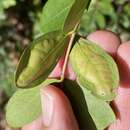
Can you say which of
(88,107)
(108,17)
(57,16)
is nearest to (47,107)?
(88,107)

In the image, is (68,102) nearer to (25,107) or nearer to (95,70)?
(25,107)

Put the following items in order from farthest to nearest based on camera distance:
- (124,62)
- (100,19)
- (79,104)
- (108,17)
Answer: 1. (108,17)
2. (100,19)
3. (124,62)
4. (79,104)

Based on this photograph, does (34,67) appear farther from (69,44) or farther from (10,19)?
(10,19)

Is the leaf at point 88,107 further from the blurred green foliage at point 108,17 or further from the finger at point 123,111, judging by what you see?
the blurred green foliage at point 108,17

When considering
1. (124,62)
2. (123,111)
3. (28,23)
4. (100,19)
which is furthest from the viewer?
(28,23)

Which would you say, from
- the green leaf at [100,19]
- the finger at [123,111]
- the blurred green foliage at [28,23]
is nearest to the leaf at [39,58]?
the finger at [123,111]

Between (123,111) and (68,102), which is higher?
(68,102)

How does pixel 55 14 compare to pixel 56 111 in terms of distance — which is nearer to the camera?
pixel 55 14
